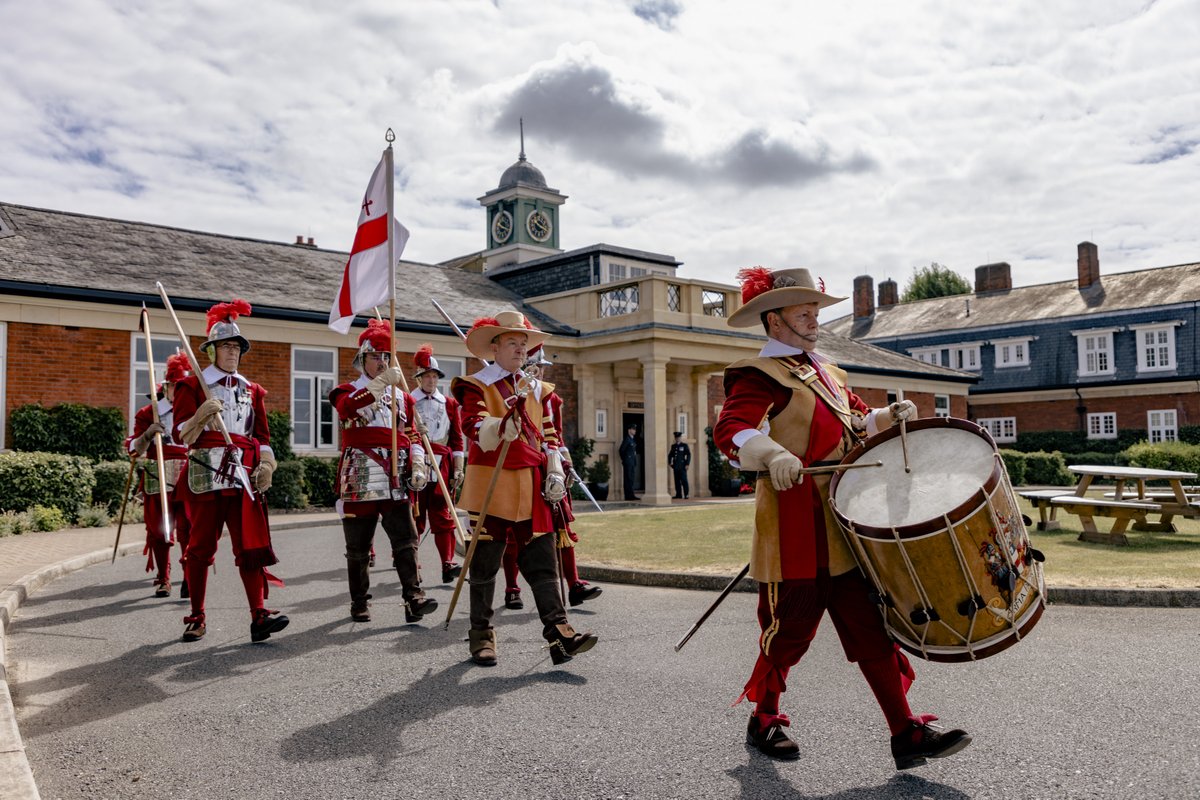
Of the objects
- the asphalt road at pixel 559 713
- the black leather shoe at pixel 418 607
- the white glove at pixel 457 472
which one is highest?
the white glove at pixel 457 472

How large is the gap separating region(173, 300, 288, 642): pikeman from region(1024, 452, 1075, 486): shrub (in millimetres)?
29811

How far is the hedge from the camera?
16312 millimetres

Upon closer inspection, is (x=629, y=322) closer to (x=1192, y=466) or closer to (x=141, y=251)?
(x=141, y=251)

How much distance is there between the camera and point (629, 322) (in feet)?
76.8

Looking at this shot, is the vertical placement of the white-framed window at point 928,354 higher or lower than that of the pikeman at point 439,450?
higher

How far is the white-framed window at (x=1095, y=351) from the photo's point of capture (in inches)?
1491

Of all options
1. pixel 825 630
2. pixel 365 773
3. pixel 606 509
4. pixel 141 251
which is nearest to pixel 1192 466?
pixel 606 509

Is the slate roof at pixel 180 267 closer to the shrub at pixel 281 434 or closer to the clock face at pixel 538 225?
the shrub at pixel 281 434

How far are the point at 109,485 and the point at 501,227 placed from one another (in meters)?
24.5

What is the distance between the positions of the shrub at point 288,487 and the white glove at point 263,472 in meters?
12.2

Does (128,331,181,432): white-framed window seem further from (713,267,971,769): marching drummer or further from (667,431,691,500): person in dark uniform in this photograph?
(713,267,971,769): marching drummer

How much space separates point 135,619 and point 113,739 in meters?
3.47

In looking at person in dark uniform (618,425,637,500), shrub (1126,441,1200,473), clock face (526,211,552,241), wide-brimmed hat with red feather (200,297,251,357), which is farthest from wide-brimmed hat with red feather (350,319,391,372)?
clock face (526,211,552,241)

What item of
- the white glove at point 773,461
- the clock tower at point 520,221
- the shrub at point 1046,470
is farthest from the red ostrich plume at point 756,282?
the clock tower at point 520,221
